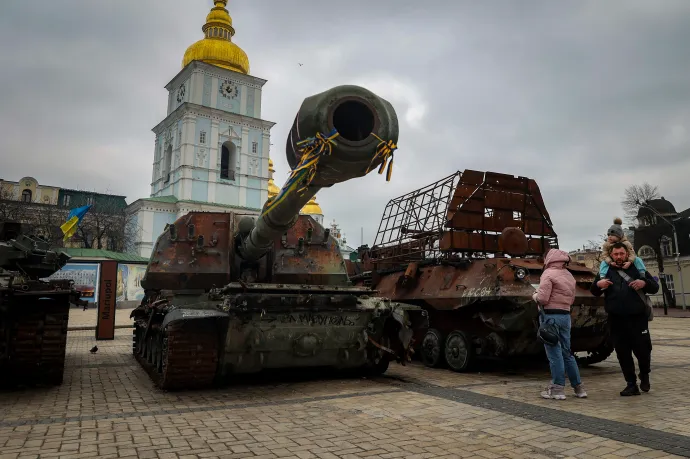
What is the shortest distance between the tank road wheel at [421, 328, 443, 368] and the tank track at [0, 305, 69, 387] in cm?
573

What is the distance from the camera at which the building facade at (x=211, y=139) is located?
42344 mm

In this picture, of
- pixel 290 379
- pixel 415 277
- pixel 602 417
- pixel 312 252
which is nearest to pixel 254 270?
pixel 312 252

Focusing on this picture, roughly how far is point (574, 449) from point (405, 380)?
3671mm

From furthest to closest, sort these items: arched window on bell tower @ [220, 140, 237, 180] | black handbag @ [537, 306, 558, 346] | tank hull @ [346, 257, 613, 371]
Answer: arched window on bell tower @ [220, 140, 237, 180] < tank hull @ [346, 257, 613, 371] < black handbag @ [537, 306, 558, 346]

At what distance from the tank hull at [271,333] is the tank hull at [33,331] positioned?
119cm

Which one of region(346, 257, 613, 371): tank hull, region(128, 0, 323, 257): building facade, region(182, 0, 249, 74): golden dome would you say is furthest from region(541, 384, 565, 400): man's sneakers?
region(182, 0, 249, 74): golden dome

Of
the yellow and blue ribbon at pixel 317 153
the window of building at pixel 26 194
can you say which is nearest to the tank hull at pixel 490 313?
the yellow and blue ribbon at pixel 317 153

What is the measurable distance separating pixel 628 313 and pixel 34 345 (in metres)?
7.03

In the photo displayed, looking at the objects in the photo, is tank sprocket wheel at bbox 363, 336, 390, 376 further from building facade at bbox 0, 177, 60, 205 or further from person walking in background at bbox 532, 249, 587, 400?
building facade at bbox 0, 177, 60, 205

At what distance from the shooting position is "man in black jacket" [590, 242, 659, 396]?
5.95 metres

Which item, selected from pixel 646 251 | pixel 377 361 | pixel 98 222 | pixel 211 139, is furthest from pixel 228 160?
pixel 377 361

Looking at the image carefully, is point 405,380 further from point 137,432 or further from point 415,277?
point 137,432

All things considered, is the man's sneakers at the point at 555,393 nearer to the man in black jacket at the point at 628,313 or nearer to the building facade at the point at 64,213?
the man in black jacket at the point at 628,313

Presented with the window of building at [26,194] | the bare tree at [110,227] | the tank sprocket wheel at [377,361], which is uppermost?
the window of building at [26,194]
